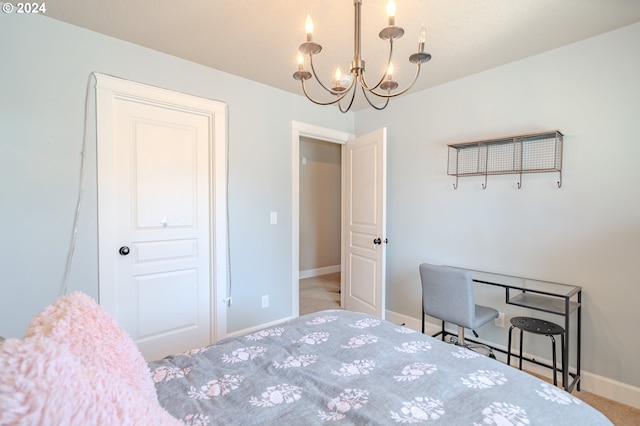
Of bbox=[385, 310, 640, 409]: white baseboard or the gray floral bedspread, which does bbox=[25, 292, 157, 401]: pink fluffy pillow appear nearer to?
the gray floral bedspread

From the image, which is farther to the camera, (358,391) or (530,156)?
(530,156)

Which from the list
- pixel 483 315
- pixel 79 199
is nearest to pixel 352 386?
pixel 483 315

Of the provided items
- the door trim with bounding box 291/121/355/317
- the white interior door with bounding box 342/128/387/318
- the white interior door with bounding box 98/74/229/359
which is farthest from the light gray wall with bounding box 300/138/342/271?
the white interior door with bounding box 98/74/229/359

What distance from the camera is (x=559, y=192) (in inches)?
87.4

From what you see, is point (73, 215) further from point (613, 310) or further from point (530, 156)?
point (613, 310)

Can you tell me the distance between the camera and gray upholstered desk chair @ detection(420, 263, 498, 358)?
86.0 inches

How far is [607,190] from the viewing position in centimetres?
204

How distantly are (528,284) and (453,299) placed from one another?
56cm

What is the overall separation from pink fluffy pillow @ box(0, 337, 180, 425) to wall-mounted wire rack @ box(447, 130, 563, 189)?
271 cm

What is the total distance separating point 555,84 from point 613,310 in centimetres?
163

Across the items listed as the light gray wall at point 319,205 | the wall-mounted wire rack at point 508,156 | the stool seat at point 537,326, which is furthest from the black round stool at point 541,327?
the light gray wall at point 319,205

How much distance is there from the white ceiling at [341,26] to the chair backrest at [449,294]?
164 centimetres

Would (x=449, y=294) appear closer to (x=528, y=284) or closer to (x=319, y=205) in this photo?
(x=528, y=284)

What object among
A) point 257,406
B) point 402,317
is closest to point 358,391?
point 257,406
